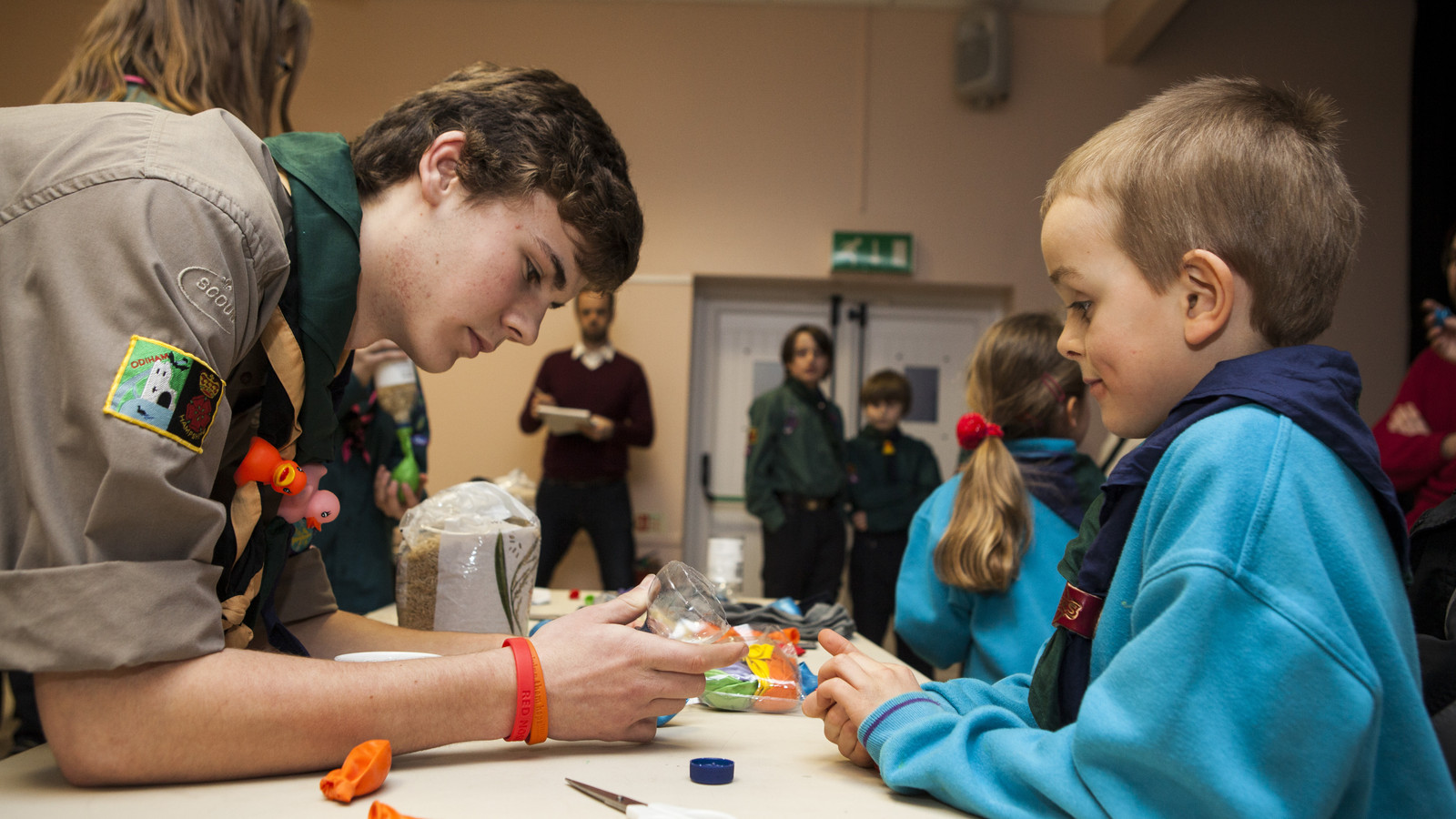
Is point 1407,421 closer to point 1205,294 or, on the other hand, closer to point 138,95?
point 1205,294

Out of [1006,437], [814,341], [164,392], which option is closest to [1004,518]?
[1006,437]

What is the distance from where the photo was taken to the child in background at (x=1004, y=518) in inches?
65.6

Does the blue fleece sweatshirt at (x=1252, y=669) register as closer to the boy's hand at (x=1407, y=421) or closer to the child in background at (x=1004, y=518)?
the child in background at (x=1004, y=518)

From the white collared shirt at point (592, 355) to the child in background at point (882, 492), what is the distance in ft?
4.26

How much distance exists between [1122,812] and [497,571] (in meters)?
0.86

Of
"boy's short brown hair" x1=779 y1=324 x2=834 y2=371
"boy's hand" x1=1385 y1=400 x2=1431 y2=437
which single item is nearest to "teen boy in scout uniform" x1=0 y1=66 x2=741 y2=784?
"boy's hand" x1=1385 y1=400 x2=1431 y2=437

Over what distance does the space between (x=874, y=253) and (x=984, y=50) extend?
122cm

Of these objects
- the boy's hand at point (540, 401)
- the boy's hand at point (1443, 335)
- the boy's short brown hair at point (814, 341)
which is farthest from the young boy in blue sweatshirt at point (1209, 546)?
the boy's hand at point (540, 401)

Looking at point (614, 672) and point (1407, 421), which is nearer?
point (614, 672)

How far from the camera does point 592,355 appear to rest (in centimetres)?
477

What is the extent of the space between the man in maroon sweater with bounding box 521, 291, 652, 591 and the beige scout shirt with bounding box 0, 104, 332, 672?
369 cm

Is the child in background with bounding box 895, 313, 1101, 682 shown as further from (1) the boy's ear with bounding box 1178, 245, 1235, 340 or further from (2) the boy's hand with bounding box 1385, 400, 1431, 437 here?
(2) the boy's hand with bounding box 1385, 400, 1431, 437

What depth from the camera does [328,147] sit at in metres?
0.96

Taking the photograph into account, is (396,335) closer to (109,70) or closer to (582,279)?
(582,279)
